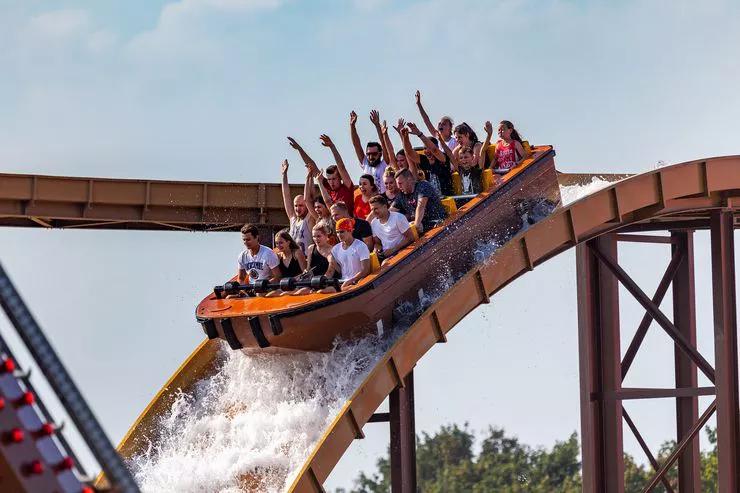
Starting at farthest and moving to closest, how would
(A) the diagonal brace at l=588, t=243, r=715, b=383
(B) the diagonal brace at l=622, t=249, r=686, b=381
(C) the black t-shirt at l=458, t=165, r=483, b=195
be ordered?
(B) the diagonal brace at l=622, t=249, r=686, b=381
(A) the diagonal brace at l=588, t=243, r=715, b=383
(C) the black t-shirt at l=458, t=165, r=483, b=195

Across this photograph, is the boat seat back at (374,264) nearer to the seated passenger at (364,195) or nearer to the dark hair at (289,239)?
the seated passenger at (364,195)

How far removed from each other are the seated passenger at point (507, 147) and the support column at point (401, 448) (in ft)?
7.82

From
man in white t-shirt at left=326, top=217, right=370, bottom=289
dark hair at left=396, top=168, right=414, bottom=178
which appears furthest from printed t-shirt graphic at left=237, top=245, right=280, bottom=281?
dark hair at left=396, top=168, right=414, bottom=178

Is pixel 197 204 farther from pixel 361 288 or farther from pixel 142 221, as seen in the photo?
pixel 361 288

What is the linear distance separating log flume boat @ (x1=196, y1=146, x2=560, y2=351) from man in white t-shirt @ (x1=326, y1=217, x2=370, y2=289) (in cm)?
12

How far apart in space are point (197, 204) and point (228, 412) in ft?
21.8

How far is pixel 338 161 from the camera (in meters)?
13.6

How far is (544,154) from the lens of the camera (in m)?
13.6

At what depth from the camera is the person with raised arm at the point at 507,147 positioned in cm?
1353

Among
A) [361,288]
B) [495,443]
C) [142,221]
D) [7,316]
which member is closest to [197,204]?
[142,221]

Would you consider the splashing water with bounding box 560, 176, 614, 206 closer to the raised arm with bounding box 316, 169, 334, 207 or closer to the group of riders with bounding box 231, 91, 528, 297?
the group of riders with bounding box 231, 91, 528, 297

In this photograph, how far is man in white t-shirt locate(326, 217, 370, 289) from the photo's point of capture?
39.1ft

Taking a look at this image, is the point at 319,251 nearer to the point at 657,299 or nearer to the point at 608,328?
the point at 608,328

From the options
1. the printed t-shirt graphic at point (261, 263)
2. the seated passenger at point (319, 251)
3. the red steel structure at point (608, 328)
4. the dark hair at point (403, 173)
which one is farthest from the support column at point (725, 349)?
the printed t-shirt graphic at point (261, 263)
